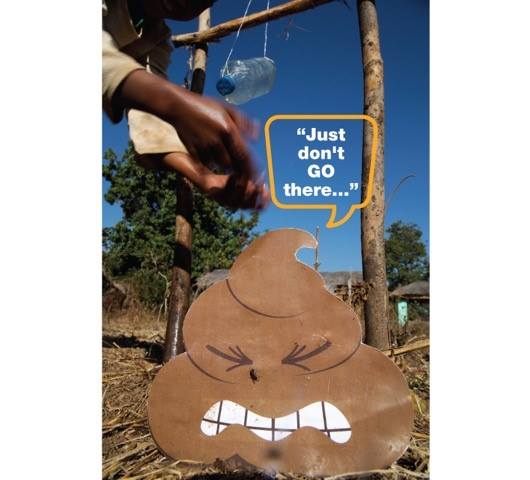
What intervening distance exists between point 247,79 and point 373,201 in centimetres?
66

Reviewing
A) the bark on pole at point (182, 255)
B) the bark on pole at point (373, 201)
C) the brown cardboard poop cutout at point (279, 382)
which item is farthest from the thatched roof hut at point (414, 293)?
the brown cardboard poop cutout at point (279, 382)

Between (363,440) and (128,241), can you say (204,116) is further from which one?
(128,241)

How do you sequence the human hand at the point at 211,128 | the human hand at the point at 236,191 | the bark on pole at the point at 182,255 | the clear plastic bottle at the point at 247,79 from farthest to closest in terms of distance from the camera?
the bark on pole at the point at 182,255
the clear plastic bottle at the point at 247,79
the human hand at the point at 236,191
the human hand at the point at 211,128

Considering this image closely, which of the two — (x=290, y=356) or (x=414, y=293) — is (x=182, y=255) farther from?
(x=414, y=293)

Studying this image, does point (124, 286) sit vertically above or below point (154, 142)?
below

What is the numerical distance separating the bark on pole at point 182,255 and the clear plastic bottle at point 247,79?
0.57 m

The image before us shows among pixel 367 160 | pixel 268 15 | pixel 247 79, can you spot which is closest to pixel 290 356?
pixel 367 160

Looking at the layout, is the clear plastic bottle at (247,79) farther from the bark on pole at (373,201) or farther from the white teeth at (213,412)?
the white teeth at (213,412)

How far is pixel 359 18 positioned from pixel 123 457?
5.84ft

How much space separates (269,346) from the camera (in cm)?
158

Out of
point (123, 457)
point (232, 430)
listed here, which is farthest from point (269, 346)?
point (123, 457)

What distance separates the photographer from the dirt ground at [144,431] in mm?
1502

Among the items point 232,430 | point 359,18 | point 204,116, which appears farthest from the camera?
point 359,18

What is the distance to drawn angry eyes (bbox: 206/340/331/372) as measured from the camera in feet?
5.13
